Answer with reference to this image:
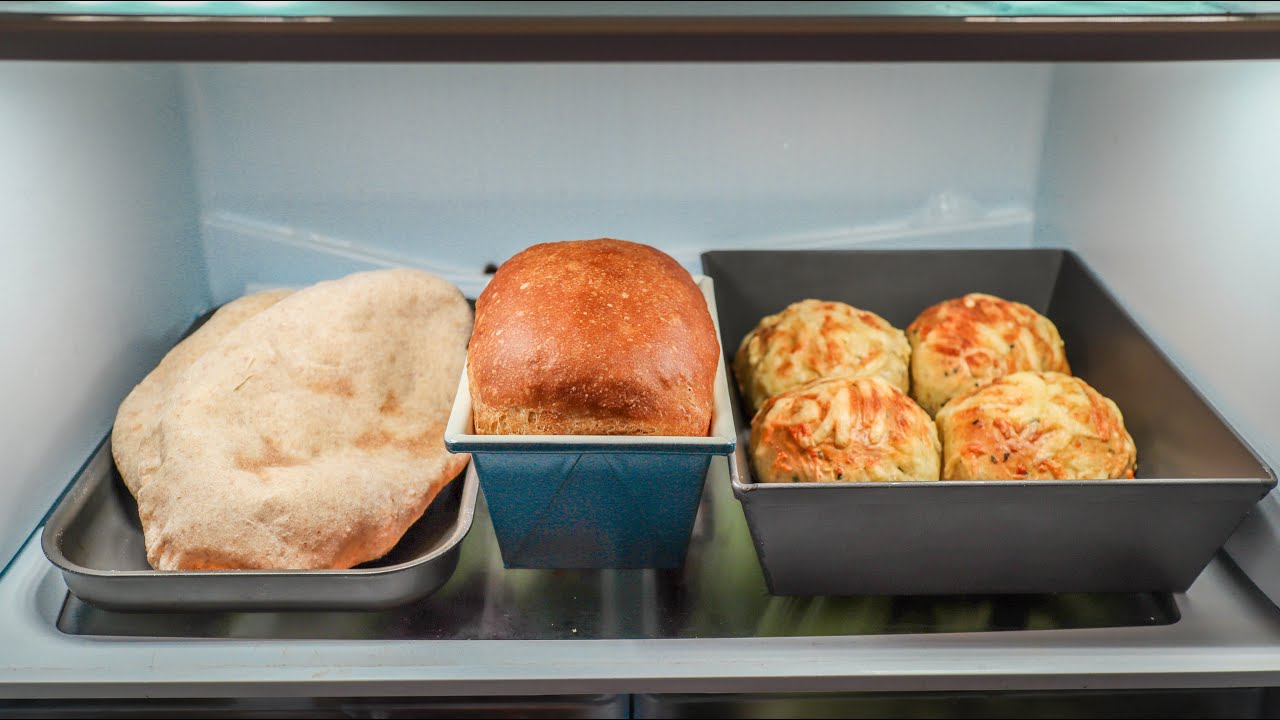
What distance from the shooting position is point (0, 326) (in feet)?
3.18

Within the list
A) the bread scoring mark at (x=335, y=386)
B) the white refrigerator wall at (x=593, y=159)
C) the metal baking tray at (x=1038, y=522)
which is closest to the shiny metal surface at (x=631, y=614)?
the metal baking tray at (x=1038, y=522)

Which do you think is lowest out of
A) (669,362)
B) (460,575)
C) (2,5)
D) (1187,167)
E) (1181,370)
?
(460,575)

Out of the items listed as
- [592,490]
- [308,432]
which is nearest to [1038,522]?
[592,490]

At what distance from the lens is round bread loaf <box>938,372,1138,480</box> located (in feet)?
3.31

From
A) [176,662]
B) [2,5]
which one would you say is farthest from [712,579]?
[2,5]

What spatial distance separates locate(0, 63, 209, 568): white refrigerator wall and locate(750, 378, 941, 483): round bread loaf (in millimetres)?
777

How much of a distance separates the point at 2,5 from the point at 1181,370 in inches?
49.2

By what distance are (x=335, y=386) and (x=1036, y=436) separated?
0.77 metres

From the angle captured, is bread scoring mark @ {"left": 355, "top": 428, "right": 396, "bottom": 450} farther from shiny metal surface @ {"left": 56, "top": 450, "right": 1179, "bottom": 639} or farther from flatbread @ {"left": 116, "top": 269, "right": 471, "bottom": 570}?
shiny metal surface @ {"left": 56, "top": 450, "right": 1179, "bottom": 639}

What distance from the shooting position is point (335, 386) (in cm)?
108

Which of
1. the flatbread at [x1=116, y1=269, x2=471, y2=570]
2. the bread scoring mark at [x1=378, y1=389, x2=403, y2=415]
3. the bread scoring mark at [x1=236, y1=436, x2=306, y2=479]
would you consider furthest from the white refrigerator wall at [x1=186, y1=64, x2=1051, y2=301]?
the bread scoring mark at [x1=236, y1=436, x2=306, y2=479]

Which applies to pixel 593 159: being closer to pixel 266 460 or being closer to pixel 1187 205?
pixel 266 460

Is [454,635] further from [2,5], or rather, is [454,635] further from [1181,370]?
[1181,370]

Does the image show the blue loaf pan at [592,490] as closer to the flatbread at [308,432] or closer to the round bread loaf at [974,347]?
the flatbread at [308,432]
